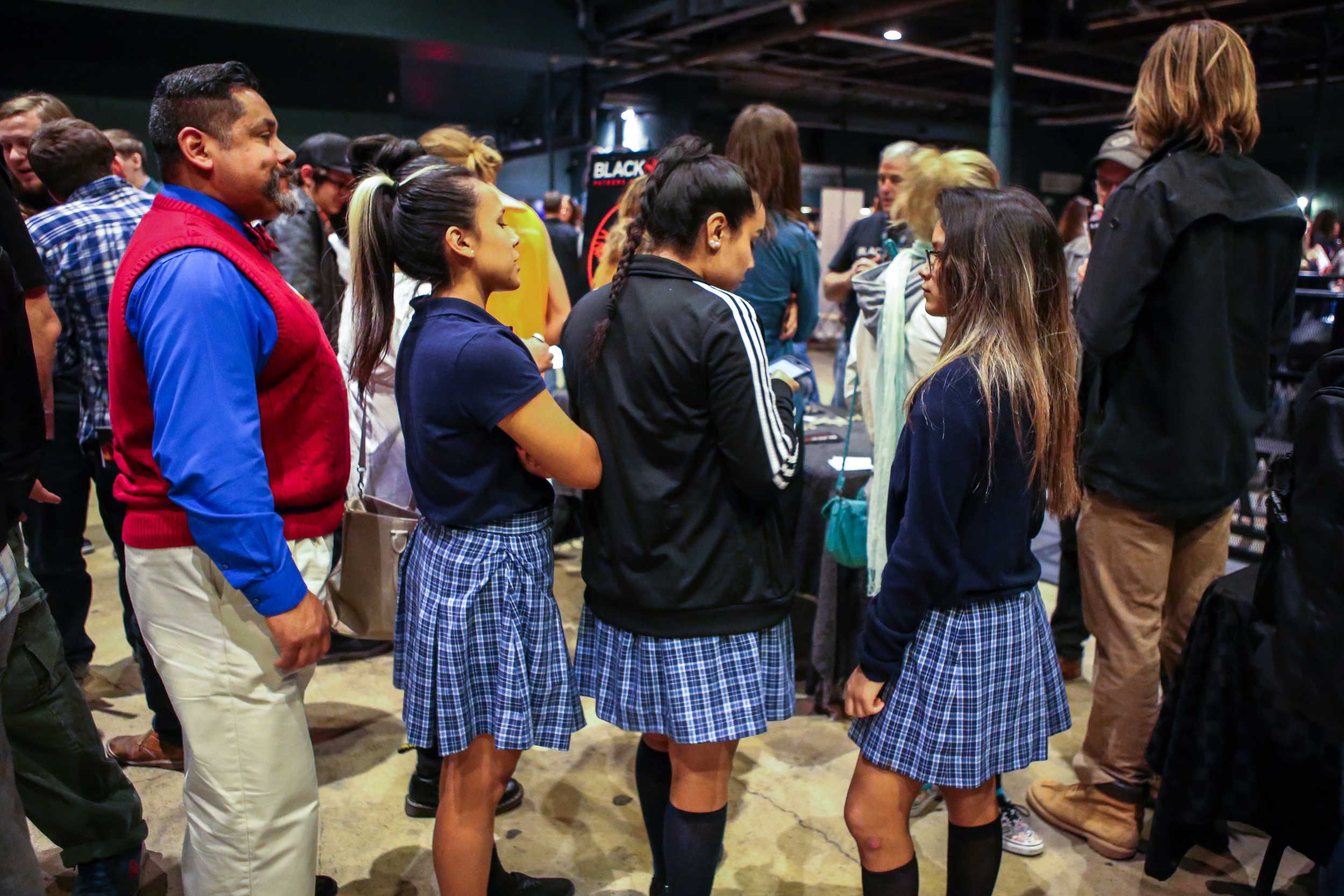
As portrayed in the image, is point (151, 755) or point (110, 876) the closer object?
point (110, 876)

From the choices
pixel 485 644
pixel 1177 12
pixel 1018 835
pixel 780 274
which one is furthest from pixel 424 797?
pixel 1177 12

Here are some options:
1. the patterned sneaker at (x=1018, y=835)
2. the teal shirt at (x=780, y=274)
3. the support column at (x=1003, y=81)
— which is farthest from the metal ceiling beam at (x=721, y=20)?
the patterned sneaker at (x=1018, y=835)

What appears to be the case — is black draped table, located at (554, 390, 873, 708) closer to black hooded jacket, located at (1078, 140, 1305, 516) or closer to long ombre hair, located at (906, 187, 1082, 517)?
black hooded jacket, located at (1078, 140, 1305, 516)

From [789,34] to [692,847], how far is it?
322 inches

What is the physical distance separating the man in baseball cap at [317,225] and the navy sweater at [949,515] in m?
2.05

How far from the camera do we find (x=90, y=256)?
2465mm

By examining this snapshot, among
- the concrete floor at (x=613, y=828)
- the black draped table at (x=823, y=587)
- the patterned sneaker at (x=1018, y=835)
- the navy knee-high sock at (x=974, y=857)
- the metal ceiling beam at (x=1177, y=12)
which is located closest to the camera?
the navy knee-high sock at (x=974, y=857)

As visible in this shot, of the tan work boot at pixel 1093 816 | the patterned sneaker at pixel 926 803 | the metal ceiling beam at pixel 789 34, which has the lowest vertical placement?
the patterned sneaker at pixel 926 803

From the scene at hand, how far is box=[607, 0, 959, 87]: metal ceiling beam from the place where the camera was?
731 centimetres

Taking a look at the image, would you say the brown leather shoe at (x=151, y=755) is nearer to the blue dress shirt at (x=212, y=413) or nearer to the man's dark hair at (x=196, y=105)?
the blue dress shirt at (x=212, y=413)

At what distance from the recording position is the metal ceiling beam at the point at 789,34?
731 centimetres

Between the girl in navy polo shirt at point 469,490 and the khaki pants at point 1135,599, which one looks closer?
the girl in navy polo shirt at point 469,490

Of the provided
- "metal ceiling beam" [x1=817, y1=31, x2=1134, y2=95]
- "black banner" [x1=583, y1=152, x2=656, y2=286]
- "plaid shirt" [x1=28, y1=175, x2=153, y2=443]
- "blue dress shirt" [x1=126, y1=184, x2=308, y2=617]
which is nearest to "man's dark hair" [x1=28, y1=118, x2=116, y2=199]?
"plaid shirt" [x1=28, y1=175, x2=153, y2=443]

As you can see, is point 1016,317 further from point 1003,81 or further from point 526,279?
point 1003,81
